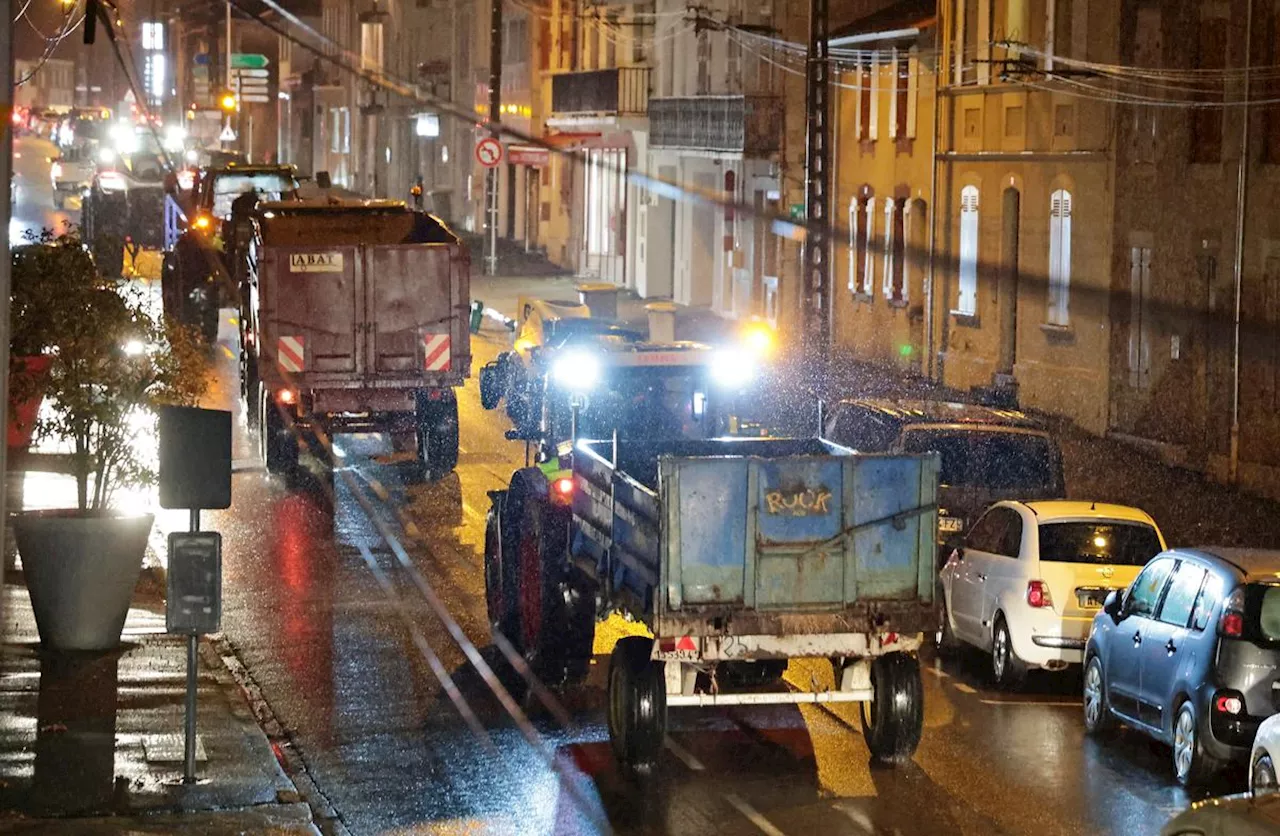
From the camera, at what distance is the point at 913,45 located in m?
38.2

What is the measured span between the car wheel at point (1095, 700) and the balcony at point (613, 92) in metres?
39.1

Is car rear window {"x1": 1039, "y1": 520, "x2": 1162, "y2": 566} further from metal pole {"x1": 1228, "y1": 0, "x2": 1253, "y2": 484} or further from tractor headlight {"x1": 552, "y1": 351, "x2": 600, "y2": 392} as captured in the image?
metal pole {"x1": 1228, "y1": 0, "x2": 1253, "y2": 484}

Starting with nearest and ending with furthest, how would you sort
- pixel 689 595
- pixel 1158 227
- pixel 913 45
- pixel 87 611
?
pixel 689 595 → pixel 87 611 → pixel 1158 227 → pixel 913 45

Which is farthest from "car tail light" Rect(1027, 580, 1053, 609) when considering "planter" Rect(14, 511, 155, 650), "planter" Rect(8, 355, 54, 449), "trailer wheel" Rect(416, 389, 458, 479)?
"trailer wheel" Rect(416, 389, 458, 479)

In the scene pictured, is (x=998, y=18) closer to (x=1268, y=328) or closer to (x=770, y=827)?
(x=1268, y=328)

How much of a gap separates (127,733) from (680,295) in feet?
128

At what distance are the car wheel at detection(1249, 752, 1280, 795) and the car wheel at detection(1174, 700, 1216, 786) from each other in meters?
1.10

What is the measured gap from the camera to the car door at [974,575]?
16250 mm

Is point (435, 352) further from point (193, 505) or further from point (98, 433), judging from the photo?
point (193, 505)

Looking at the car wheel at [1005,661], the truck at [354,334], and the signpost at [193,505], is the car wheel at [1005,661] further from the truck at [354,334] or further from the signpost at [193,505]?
the truck at [354,334]

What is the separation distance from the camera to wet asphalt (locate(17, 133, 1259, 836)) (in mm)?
11953

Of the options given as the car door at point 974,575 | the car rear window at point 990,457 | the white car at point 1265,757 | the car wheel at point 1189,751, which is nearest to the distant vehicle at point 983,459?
the car rear window at point 990,457

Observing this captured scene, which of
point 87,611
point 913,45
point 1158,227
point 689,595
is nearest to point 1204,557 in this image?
point 689,595

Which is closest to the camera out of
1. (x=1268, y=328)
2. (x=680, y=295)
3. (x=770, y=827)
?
(x=770, y=827)
